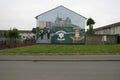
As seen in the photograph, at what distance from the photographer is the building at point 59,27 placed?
156ft

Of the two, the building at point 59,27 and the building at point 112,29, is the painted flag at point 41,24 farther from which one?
the building at point 112,29

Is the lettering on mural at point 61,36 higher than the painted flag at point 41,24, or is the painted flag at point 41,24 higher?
the painted flag at point 41,24

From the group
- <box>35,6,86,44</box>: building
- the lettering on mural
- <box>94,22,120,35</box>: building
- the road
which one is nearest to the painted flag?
<box>35,6,86,44</box>: building

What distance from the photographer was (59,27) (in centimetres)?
4744

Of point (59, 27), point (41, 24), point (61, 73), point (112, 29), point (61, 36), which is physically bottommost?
point (61, 73)

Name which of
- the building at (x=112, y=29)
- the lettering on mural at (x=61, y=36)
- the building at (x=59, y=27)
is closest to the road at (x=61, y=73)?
the building at (x=59, y=27)

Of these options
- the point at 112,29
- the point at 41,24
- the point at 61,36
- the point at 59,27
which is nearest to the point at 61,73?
the point at 59,27

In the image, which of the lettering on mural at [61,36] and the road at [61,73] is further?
the lettering on mural at [61,36]

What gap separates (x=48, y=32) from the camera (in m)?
47.4

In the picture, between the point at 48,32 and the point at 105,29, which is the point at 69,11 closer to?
the point at 48,32

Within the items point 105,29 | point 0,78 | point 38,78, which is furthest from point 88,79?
point 105,29

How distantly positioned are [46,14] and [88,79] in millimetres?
40677

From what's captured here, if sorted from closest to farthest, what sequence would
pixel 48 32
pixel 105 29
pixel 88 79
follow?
pixel 88 79 < pixel 48 32 < pixel 105 29

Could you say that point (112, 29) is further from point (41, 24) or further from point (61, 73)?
point (61, 73)
